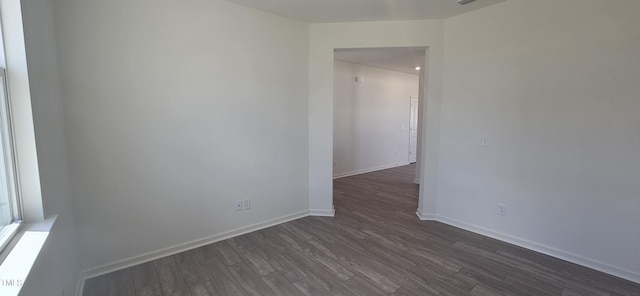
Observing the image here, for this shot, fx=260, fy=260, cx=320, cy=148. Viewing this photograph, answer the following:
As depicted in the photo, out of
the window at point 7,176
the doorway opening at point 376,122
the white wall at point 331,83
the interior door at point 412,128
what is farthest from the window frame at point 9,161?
the interior door at point 412,128

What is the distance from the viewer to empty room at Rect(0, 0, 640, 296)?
1.88m

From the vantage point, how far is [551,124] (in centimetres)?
248

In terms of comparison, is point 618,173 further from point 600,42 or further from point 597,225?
point 600,42

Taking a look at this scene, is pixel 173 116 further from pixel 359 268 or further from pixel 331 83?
pixel 359 268

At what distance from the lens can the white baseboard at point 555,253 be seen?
218 cm

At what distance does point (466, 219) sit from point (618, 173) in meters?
1.38

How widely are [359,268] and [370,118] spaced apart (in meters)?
4.55

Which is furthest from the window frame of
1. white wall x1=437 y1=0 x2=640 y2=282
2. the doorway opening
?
white wall x1=437 y1=0 x2=640 y2=282

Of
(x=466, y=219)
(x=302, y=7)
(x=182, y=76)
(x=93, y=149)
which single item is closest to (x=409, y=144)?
(x=466, y=219)

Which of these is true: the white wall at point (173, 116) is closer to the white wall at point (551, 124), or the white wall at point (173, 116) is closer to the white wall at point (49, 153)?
the white wall at point (49, 153)

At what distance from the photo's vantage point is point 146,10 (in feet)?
7.39

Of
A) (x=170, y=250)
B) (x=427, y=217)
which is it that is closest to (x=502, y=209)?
(x=427, y=217)

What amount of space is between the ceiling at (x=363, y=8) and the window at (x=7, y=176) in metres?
2.04

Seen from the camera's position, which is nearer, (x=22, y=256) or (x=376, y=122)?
(x=22, y=256)
